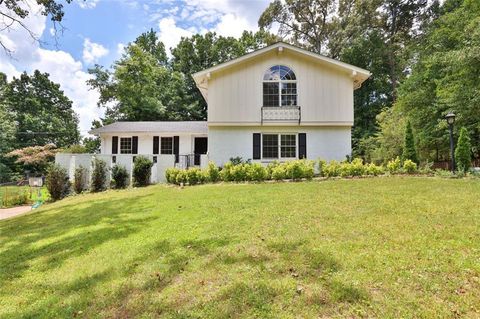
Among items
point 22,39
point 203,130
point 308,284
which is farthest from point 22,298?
point 203,130

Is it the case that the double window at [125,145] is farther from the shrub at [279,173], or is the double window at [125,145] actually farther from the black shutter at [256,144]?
the shrub at [279,173]

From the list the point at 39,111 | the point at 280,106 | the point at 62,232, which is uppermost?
the point at 39,111

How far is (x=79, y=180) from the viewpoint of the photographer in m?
13.5

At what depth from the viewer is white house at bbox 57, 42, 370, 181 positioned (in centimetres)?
1612

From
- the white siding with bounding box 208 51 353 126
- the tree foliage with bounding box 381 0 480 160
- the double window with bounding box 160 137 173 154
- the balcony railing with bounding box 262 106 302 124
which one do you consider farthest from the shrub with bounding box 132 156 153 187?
the tree foliage with bounding box 381 0 480 160

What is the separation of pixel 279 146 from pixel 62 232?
37.9ft

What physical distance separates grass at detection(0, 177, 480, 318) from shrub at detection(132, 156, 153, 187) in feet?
18.7

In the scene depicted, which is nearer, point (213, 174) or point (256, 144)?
point (213, 174)

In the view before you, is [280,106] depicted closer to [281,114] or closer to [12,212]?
[281,114]

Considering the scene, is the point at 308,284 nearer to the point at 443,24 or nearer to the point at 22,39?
the point at 22,39

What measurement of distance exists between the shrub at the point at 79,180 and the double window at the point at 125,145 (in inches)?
276

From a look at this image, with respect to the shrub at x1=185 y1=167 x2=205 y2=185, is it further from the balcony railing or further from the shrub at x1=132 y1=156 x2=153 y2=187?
the balcony railing

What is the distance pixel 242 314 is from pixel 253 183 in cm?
879

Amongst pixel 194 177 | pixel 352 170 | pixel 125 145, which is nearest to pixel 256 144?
pixel 194 177
